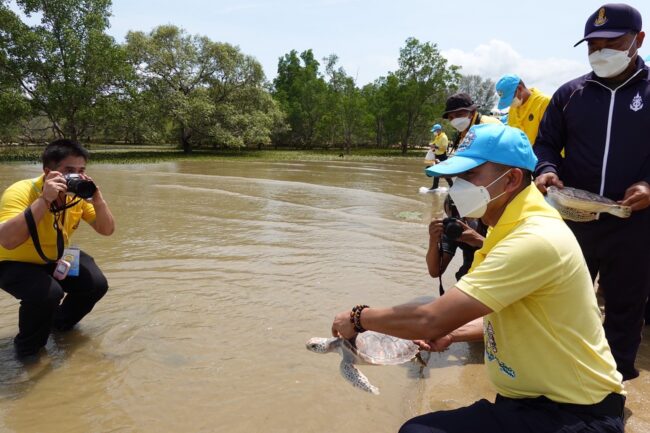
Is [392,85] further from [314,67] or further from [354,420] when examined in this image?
[354,420]

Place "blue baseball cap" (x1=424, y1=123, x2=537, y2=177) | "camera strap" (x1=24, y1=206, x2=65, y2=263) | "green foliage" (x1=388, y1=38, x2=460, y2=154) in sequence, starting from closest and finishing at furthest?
1. "blue baseball cap" (x1=424, y1=123, x2=537, y2=177)
2. "camera strap" (x1=24, y1=206, x2=65, y2=263)
3. "green foliage" (x1=388, y1=38, x2=460, y2=154)

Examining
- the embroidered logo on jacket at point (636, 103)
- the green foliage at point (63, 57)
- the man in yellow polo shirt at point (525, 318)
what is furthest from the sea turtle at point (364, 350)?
the green foliage at point (63, 57)

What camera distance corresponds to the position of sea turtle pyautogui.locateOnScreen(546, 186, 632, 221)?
8.09ft

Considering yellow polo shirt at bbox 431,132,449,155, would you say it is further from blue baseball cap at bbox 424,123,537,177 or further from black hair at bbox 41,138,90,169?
blue baseball cap at bbox 424,123,537,177

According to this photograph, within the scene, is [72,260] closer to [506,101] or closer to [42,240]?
[42,240]

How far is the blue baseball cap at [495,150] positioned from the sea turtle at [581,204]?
3.52 ft

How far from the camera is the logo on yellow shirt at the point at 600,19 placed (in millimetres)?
2596

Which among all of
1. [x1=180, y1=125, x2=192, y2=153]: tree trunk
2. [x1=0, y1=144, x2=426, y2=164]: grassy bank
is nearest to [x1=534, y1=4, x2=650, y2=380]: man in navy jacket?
[x1=0, y1=144, x2=426, y2=164]: grassy bank

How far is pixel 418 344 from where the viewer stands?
2.09 metres

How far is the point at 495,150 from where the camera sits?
1.64 metres

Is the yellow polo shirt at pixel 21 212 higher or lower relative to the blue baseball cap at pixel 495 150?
lower

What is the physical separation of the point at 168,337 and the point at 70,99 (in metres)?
29.3

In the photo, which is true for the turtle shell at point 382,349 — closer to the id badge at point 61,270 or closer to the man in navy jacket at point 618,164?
the man in navy jacket at point 618,164

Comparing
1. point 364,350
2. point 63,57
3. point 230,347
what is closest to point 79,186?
point 230,347
